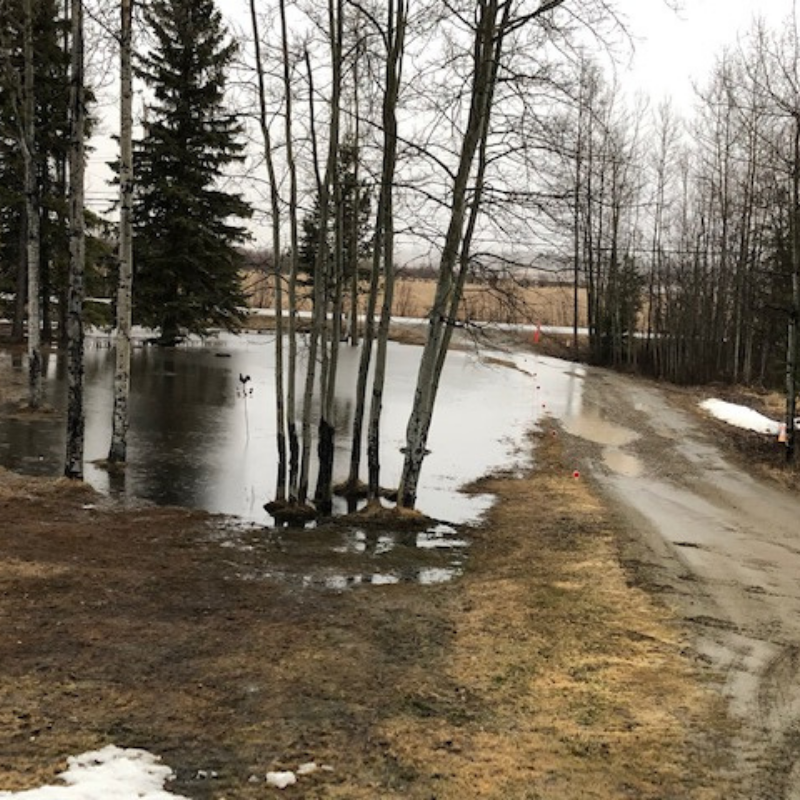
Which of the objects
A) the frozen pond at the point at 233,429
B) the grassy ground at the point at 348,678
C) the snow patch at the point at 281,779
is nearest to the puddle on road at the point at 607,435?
the frozen pond at the point at 233,429

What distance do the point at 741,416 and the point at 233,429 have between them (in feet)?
44.8

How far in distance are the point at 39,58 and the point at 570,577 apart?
910 inches

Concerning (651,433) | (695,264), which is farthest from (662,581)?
(695,264)

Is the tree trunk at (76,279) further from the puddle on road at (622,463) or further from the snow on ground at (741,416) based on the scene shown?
the snow on ground at (741,416)

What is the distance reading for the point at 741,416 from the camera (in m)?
21.8

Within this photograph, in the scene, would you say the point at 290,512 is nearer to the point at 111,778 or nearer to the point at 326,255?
the point at 326,255

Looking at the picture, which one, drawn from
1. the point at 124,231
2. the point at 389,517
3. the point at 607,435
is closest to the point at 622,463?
the point at 607,435

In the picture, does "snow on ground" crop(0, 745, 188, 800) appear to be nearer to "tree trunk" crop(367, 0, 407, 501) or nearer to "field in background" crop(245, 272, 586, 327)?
"tree trunk" crop(367, 0, 407, 501)

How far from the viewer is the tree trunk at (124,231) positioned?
10.6 m

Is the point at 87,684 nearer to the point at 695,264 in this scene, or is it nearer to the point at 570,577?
the point at 570,577

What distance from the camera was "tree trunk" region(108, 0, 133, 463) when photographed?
10.6 meters

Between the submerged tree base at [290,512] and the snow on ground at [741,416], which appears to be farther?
the snow on ground at [741,416]

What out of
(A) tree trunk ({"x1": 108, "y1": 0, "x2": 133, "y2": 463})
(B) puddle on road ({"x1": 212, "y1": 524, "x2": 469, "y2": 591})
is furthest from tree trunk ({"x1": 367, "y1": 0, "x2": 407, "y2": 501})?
(A) tree trunk ({"x1": 108, "y1": 0, "x2": 133, "y2": 463})

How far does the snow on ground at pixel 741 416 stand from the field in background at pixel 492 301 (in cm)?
548
